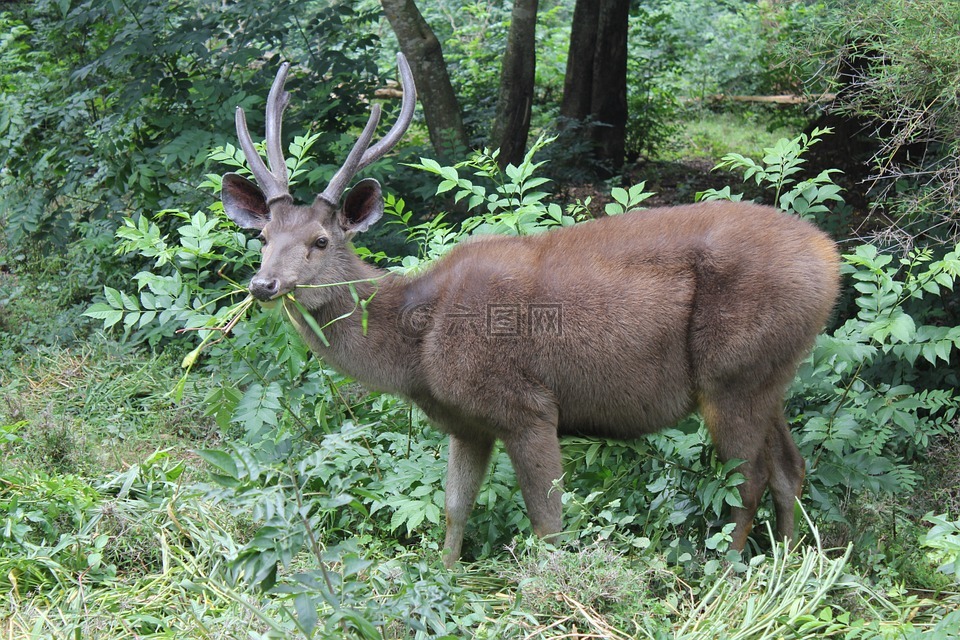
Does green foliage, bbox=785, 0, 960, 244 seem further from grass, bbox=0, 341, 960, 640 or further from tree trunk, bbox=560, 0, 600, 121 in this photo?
tree trunk, bbox=560, 0, 600, 121

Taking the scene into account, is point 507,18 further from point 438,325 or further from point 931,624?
point 931,624

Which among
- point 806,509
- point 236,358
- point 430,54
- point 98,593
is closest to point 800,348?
point 806,509

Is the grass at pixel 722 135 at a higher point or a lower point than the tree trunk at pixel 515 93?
lower

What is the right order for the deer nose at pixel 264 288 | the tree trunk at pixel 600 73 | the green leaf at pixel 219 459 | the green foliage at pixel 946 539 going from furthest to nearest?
the tree trunk at pixel 600 73 → the deer nose at pixel 264 288 → the green foliage at pixel 946 539 → the green leaf at pixel 219 459

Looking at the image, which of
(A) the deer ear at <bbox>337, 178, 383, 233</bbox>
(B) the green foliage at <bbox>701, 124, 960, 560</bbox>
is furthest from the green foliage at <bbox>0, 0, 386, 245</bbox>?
(B) the green foliage at <bbox>701, 124, 960, 560</bbox>

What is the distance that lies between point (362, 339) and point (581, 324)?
124cm

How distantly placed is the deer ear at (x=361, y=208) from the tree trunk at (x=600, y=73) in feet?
19.7

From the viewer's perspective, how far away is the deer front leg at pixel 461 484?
5539mm

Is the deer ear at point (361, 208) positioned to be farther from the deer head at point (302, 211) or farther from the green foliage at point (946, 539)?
the green foliage at point (946, 539)

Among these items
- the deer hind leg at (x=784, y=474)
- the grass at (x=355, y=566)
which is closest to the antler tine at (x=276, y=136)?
the grass at (x=355, y=566)

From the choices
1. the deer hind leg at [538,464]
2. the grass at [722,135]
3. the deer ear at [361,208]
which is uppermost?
the deer ear at [361,208]

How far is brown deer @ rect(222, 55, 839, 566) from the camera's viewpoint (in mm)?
5086

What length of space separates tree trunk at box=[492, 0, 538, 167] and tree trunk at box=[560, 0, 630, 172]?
1350 millimetres

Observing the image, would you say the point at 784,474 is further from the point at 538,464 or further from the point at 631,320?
the point at 538,464
